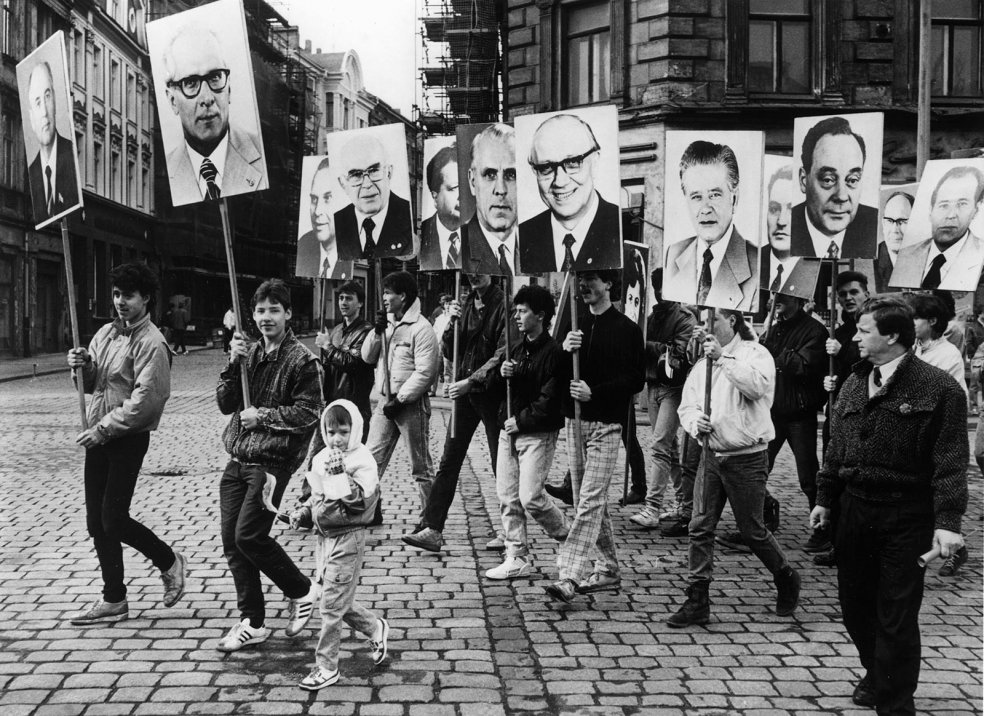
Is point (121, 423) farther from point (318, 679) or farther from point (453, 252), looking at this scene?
point (453, 252)

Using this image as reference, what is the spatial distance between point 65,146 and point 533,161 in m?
2.98

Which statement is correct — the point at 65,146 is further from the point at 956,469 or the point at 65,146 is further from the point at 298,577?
the point at 956,469

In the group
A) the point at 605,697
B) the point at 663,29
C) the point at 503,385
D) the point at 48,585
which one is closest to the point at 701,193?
the point at 503,385

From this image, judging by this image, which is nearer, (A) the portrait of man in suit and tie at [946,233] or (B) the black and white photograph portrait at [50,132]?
(B) the black and white photograph portrait at [50,132]

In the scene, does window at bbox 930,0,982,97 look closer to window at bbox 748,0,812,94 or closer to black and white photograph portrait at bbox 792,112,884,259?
window at bbox 748,0,812,94

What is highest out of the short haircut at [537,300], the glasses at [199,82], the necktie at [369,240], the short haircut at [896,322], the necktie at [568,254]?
the glasses at [199,82]

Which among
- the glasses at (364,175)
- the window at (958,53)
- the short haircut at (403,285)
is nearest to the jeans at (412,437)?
the short haircut at (403,285)

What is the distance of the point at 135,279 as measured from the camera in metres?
5.81

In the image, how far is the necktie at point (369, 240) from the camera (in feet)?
28.0

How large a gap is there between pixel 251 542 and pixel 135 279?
1.68 meters

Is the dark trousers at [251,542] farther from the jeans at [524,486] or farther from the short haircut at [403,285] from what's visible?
the short haircut at [403,285]

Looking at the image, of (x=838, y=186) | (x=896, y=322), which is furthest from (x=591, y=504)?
(x=838, y=186)

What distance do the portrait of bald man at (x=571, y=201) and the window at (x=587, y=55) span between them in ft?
48.5

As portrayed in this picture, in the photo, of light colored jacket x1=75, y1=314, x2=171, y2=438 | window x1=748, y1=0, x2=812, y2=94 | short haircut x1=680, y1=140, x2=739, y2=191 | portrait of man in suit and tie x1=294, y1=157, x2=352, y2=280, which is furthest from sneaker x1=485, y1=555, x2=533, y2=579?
window x1=748, y1=0, x2=812, y2=94
